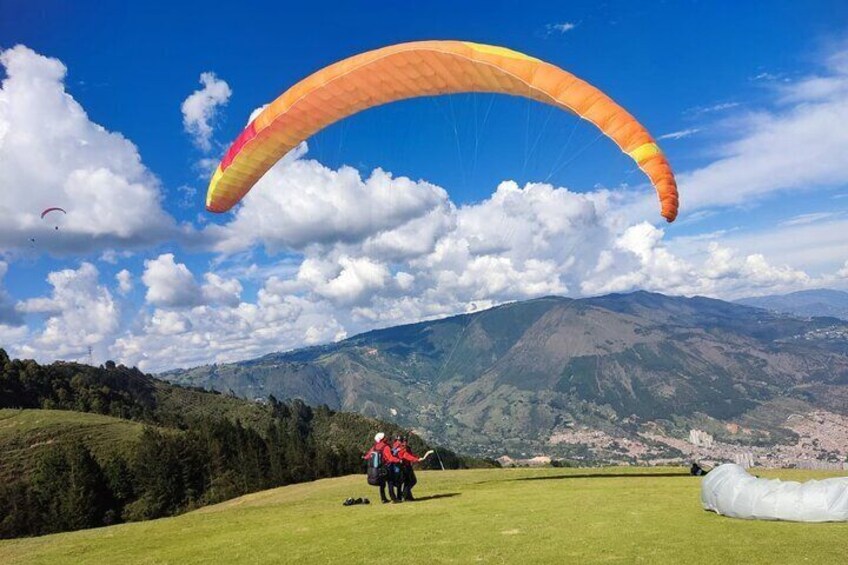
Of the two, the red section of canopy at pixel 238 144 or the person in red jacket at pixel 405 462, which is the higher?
the red section of canopy at pixel 238 144

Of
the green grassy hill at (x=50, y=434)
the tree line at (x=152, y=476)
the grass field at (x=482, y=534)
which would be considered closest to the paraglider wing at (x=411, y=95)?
the grass field at (x=482, y=534)

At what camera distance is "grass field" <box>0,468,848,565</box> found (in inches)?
417

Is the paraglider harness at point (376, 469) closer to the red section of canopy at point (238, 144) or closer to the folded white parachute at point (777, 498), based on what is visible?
the folded white parachute at point (777, 498)

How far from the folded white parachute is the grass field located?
340mm

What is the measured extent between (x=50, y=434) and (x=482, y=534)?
115447mm

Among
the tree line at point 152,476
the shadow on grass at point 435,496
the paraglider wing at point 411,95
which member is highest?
the paraglider wing at point 411,95

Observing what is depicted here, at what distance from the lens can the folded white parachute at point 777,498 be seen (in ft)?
40.1

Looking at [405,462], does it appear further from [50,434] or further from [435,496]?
[50,434]

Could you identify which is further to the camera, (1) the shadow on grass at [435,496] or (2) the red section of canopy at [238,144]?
(2) the red section of canopy at [238,144]

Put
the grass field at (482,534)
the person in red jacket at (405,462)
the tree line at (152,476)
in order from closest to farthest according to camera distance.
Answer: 1. the grass field at (482,534)
2. the person in red jacket at (405,462)
3. the tree line at (152,476)

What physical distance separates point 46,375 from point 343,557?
631 feet

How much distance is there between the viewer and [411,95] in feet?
67.9

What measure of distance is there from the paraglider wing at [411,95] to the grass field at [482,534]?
838 centimetres

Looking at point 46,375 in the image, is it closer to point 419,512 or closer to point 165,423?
point 165,423
